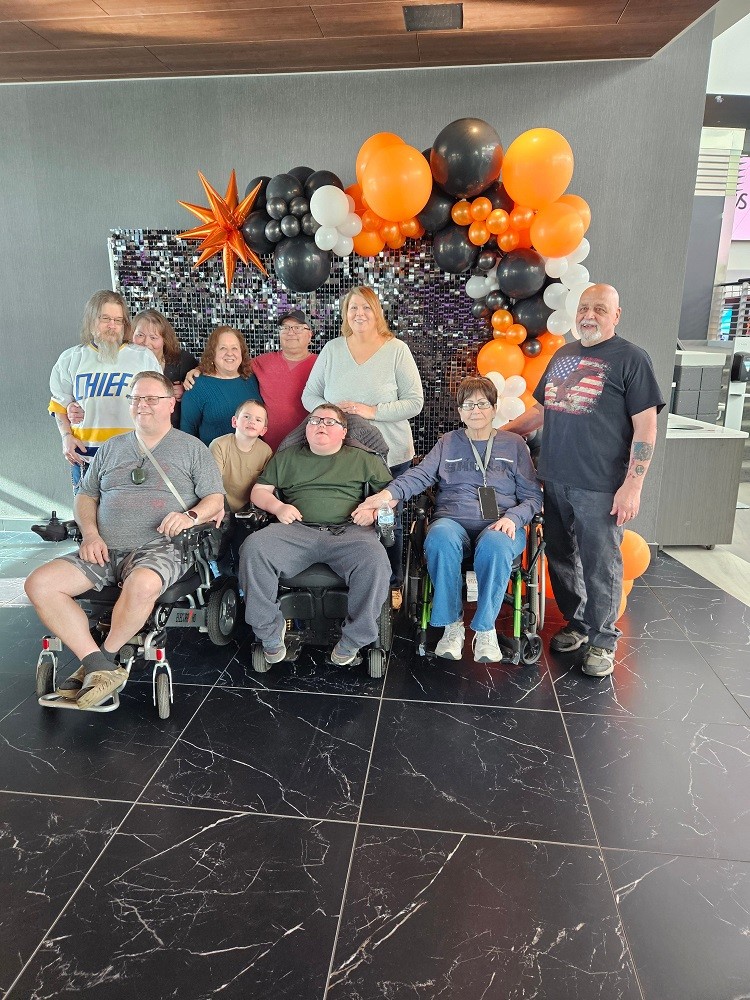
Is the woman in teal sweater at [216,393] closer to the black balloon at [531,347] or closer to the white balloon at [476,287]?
the white balloon at [476,287]

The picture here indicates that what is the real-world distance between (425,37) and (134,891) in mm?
3918

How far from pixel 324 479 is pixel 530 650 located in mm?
1225

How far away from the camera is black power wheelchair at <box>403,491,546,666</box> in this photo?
9.41 feet

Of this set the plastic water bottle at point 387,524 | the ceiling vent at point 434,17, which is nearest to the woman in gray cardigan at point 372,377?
the plastic water bottle at point 387,524

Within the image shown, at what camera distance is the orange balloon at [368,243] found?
3639 millimetres

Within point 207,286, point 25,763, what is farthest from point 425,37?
point 25,763

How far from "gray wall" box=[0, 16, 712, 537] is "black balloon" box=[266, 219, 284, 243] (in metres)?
0.68

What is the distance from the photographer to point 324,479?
3055 millimetres

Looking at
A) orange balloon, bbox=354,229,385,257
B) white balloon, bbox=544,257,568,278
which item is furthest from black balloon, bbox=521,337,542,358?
Answer: orange balloon, bbox=354,229,385,257

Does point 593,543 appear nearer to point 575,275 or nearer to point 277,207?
point 575,275

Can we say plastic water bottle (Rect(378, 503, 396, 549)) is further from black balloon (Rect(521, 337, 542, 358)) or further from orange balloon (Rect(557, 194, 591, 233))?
orange balloon (Rect(557, 194, 591, 233))

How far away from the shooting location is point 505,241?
3.46 meters

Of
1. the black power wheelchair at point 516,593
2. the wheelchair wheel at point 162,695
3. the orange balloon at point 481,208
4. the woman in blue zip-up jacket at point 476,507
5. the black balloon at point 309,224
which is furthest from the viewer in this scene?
the black balloon at point 309,224

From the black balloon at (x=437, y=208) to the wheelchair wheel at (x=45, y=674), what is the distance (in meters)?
2.80
